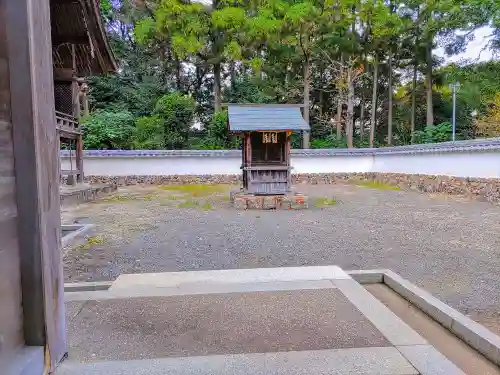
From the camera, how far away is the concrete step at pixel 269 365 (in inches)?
67.1

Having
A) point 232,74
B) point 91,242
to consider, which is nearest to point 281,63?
point 232,74

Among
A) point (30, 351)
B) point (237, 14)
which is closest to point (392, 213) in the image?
point (30, 351)

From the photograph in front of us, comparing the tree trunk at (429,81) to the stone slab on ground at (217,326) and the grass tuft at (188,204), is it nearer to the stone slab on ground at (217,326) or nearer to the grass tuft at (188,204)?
the grass tuft at (188,204)

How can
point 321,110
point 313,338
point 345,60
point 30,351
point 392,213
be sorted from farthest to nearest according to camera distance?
point 321,110, point 345,60, point 392,213, point 313,338, point 30,351

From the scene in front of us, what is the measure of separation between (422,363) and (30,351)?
1806 mm

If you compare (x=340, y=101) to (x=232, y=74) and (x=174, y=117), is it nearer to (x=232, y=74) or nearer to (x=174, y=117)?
(x=232, y=74)

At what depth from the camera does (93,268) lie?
3.85 metres

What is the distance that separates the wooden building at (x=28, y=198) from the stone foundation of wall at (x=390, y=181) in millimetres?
10380

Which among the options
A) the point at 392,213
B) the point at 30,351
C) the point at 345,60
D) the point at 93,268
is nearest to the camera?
the point at 30,351

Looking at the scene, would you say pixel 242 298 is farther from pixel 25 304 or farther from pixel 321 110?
pixel 321 110

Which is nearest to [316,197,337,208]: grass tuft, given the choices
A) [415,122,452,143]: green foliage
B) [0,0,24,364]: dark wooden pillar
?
[0,0,24,364]: dark wooden pillar

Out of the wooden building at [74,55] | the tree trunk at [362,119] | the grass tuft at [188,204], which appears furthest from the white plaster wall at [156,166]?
the tree trunk at [362,119]

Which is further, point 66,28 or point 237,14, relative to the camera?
point 237,14

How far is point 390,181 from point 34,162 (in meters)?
14.9
